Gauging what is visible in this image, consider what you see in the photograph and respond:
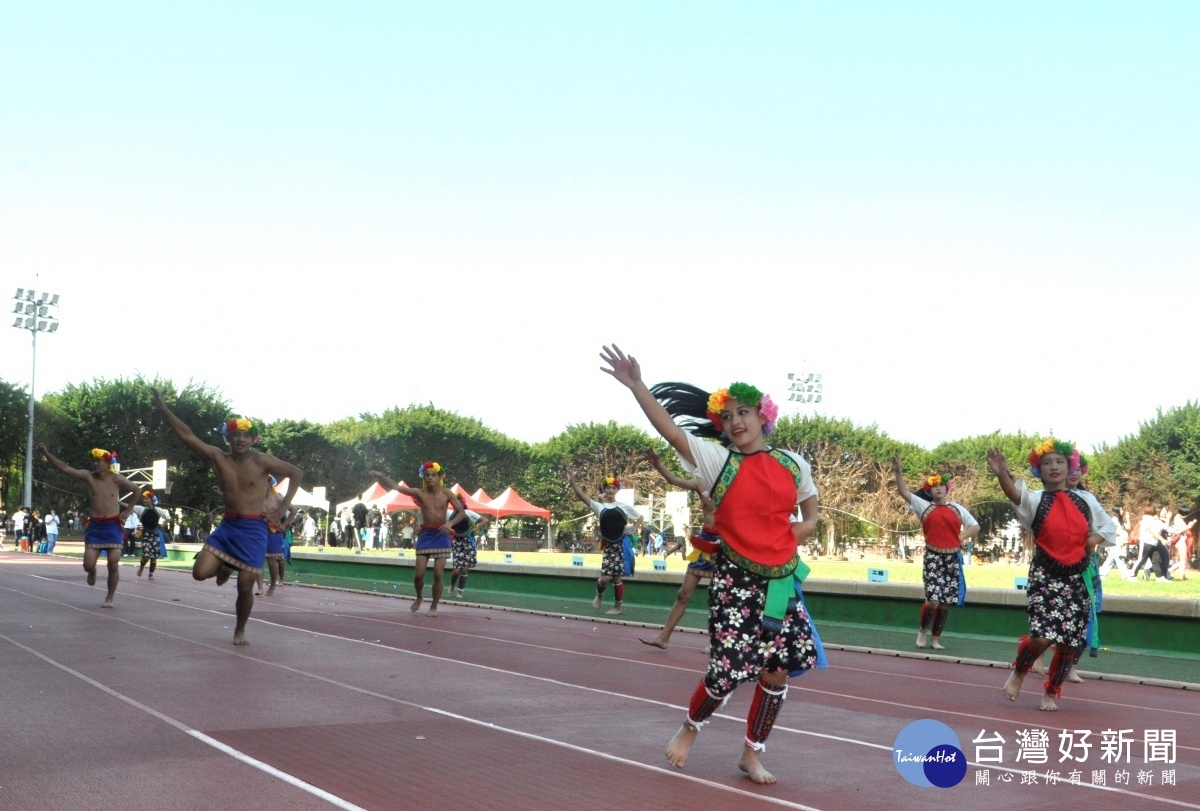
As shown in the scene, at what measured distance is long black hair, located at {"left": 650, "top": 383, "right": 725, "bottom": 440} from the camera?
720 centimetres

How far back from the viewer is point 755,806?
5.68 metres

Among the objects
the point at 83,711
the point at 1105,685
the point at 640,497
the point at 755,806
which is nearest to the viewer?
the point at 755,806

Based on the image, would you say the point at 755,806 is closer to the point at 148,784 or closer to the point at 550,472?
the point at 148,784

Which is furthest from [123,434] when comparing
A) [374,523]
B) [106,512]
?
[106,512]

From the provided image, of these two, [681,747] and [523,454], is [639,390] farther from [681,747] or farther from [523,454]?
[523,454]

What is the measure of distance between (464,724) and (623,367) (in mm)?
2893

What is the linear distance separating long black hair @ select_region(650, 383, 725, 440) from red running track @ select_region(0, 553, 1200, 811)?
1.87 m

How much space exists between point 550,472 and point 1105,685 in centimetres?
6646

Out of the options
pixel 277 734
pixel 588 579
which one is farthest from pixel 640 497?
pixel 277 734

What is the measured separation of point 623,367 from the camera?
6.11 m

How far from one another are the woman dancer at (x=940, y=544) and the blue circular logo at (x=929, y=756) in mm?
6417

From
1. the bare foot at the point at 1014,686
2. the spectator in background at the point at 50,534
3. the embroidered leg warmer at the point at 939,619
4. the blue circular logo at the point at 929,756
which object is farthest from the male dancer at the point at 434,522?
the spectator in background at the point at 50,534

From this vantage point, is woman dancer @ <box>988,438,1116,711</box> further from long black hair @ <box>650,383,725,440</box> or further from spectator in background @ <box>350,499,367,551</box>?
spectator in background @ <box>350,499,367,551</box>

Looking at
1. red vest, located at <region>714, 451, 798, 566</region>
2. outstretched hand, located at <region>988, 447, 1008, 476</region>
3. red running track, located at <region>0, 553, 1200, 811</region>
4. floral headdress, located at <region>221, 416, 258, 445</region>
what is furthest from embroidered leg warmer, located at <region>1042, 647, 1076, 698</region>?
floral headdress, located at <region>221, 416, 258, 445</region>
